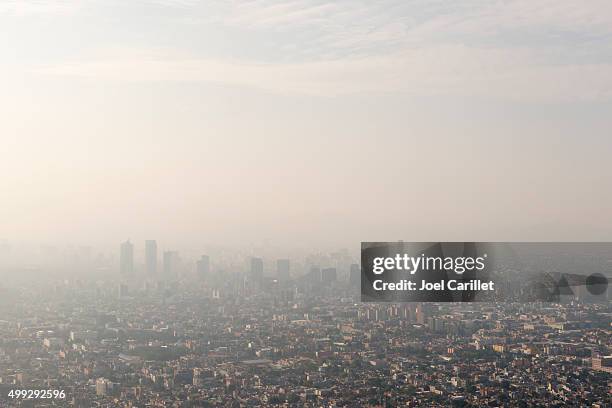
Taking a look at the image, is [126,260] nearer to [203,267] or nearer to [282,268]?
[203,267]

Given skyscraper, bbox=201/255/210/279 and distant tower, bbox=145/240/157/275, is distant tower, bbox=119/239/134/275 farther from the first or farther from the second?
skyscraper, bbox=201/255/210/279

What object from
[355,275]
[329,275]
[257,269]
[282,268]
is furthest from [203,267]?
[355,275]

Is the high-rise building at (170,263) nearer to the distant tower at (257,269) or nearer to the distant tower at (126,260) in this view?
the distant tower at (126,260)

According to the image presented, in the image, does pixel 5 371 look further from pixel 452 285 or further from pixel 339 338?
pixel 452 285

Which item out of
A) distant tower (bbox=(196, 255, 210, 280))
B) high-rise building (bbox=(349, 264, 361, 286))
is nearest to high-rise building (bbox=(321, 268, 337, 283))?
high-rise building (bbox=(349, 264, 361, 286))

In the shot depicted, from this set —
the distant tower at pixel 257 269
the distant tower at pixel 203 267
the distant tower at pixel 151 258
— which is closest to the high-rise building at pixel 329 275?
the distant tower at pixel 257 269

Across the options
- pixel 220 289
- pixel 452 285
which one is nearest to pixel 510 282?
pixel 452 285
